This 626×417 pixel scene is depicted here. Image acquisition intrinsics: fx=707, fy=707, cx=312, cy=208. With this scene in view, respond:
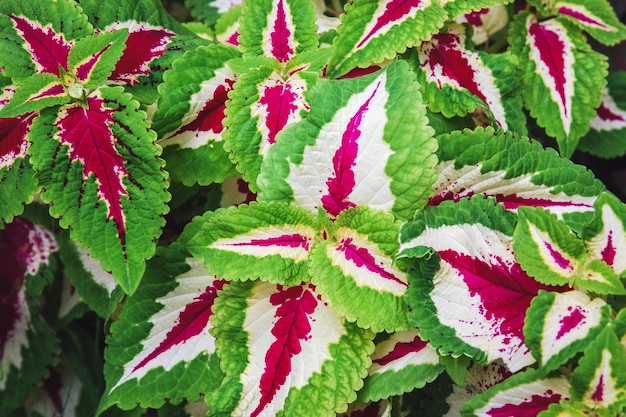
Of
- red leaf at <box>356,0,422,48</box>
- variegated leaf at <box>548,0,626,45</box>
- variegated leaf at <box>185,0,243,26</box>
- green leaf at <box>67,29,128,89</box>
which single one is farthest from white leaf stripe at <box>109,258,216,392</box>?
variegated leaf at <box>548,0,626,45</box>

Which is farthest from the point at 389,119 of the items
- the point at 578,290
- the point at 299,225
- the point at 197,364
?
the point at 197,364

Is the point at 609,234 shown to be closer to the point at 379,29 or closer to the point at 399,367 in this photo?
the point at 399,367

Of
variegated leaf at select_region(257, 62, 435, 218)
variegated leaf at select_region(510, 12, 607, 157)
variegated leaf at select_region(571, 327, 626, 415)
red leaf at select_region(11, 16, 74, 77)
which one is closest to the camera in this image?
variegated leaf at select_region(571, 327, 626, 415)

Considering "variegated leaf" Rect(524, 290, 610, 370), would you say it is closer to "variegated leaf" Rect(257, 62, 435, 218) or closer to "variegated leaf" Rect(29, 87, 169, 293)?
"variegated leaf" Rect(257, 62, 435, 218)

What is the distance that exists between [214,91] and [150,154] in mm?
134

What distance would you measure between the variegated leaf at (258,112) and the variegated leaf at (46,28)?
211 mm

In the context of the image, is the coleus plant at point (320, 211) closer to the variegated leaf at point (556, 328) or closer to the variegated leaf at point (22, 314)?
the variegated leaf at point (556, 328)

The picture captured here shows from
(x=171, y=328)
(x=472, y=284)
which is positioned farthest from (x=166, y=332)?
(x=472, y=284)

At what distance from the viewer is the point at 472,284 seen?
739mm

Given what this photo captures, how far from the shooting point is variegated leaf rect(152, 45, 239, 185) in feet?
2.78

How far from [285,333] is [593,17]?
644 millimetres

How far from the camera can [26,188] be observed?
0.82m

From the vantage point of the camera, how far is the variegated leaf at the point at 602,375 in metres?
0.65

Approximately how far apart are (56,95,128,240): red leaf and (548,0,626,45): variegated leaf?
0.64m
